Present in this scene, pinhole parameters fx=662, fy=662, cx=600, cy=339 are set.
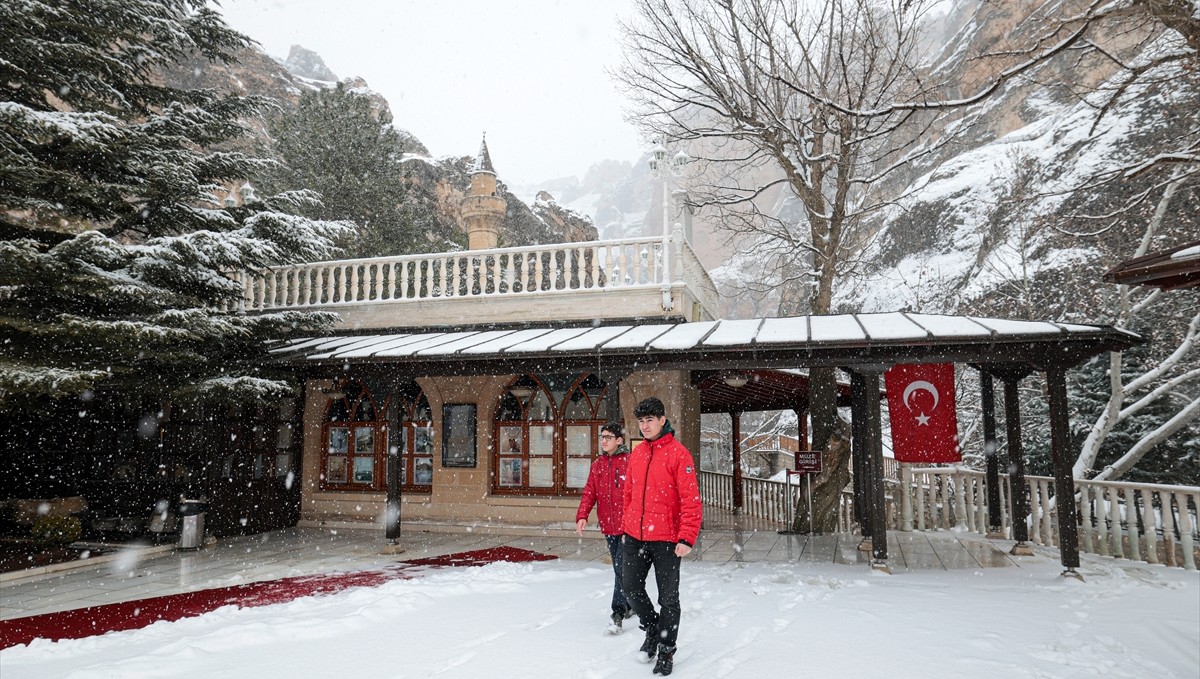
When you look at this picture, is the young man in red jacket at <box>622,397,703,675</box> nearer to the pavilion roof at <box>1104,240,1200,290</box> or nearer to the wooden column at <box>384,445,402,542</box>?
the pavilion roof at <box>1104,240,1200,290</box>

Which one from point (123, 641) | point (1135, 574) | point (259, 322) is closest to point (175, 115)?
point (259, 322)

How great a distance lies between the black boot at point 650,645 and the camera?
14.9 ft

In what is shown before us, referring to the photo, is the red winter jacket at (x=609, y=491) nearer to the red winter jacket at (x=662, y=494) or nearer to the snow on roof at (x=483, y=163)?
the red winter jacket at (x=662, y=494)

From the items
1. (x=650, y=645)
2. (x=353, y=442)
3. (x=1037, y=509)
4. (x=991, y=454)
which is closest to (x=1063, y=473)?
(x=1037, y=509)

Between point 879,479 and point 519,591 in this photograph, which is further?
point 879,479

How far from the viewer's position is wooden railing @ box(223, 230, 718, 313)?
37.6 ft

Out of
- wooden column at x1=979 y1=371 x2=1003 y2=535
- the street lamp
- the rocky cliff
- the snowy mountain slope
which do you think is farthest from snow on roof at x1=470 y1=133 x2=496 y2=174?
wooden column at x1=979 y1=371 x2=1003 y2=535

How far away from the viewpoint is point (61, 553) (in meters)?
9.39

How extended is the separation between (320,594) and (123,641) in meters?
1.86

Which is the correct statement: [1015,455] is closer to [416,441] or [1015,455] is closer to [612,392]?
[612,392]

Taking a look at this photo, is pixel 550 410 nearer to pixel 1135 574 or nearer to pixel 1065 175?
pixel 1135 574

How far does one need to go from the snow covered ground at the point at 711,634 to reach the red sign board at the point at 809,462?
3539 mm

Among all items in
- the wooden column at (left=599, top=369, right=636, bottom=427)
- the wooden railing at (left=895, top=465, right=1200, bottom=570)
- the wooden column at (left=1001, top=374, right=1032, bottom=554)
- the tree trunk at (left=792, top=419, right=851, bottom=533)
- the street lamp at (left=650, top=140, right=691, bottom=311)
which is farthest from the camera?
the tree trunk at (left=792, top=419, right=851, bottom=533)

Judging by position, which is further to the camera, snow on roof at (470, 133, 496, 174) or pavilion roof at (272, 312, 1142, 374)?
snow on roof at (470, 133, 496, 174)
